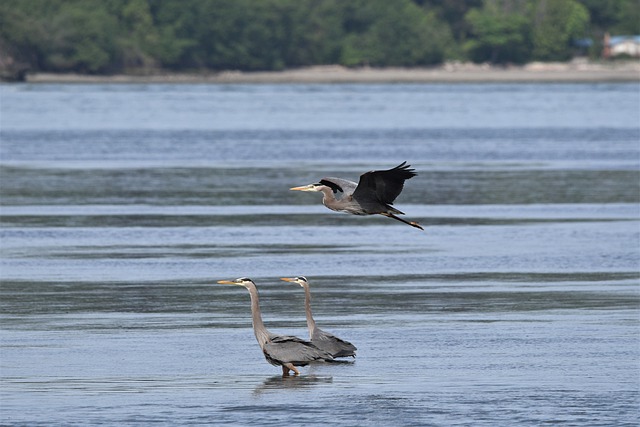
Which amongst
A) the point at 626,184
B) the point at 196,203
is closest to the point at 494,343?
the point at 196,203

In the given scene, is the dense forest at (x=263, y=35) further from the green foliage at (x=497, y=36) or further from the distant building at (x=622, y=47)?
the distant building at (x=622, y=47)

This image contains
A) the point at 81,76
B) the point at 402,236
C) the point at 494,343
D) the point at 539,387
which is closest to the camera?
the point at 539,387

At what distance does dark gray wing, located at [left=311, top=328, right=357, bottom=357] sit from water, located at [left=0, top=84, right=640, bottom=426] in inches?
6.1

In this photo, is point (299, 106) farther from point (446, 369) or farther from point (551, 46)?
point (446, 369)

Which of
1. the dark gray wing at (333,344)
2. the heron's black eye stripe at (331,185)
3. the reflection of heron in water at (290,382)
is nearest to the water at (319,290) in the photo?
the reflection of heron in water at (290,382)

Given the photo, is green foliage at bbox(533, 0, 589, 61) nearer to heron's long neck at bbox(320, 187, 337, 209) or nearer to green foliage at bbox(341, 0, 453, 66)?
green foliage at bbox(341, 0, 453, 66)

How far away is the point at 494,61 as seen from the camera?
171375mm

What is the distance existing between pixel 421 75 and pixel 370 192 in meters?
154

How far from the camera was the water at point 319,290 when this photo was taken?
15562 millimetres

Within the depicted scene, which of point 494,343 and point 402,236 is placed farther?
point 402,236

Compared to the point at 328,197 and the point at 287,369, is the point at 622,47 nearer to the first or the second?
the point at 328,197

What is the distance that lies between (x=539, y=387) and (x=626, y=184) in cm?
2391

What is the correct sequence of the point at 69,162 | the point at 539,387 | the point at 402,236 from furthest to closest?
the point at 69,162 → the point at 402,236 → the point at 539,387

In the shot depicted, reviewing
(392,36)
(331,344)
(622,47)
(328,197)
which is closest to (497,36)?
(392,36)
